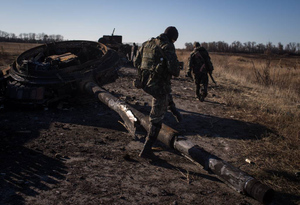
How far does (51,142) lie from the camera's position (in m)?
4.18

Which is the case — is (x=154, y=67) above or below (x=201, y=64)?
below

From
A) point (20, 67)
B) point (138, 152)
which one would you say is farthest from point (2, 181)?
point (20, 67)

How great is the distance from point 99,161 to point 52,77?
10.7 feet

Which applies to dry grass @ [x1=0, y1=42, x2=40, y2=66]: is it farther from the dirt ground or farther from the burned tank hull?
the dirt ground

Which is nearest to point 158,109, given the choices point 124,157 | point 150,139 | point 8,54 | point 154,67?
point 150,139

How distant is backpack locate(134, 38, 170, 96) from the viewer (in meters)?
3.54

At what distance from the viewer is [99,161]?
359 cm

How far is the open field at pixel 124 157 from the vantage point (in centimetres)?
279

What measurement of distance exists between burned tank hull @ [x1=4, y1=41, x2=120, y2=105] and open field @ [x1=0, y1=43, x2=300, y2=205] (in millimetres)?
378

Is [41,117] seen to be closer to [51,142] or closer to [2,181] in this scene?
[51,142]

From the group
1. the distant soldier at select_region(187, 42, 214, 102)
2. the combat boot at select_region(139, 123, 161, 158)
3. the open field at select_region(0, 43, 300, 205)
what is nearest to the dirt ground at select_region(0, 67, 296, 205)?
the open field at select_region(0, 43, 300, 205)

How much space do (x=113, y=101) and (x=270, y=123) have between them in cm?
375

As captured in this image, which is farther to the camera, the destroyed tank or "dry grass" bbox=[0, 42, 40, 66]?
"dry grass" bbox=[0, 42, 40, 66]

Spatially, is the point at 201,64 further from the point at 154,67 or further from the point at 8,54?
the point at 8,54
